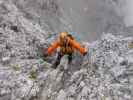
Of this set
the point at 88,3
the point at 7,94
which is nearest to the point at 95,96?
the point at 7,94

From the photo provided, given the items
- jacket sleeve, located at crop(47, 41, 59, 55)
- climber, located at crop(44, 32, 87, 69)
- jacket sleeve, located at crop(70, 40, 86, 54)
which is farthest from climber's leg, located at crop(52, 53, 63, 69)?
jacket sleeve, located at crop(70, 40, 86, 54)

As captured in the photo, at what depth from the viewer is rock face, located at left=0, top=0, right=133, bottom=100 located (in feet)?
41.7

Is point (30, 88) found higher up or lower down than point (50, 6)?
lower down

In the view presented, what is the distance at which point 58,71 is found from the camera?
14.2 m

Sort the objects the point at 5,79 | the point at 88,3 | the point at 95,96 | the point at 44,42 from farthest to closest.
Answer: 1. the point at 88,3
2. the point at 44,42
3. the point at 5,79
4. the point at 95,96

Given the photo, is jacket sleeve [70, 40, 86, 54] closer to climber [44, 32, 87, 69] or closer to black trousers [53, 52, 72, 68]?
climber [44, 32, 87, 69]

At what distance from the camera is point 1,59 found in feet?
50.5

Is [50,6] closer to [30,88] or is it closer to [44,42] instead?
[44,42]

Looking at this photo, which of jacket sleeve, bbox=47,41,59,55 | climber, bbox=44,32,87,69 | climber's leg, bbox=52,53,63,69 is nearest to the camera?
climber, bbox=44,32,87,69

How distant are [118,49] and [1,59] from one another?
270 inches

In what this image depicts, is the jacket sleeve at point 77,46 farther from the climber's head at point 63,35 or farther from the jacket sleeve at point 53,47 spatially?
the jacket sleeve at point 53,47

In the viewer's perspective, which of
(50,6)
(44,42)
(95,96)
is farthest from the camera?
(50,6)

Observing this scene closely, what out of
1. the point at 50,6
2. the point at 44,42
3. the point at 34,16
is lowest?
the point at 44,42

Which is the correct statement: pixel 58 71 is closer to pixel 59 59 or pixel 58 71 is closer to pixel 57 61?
pixel 57 61
